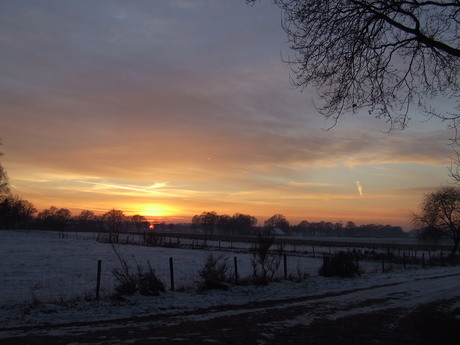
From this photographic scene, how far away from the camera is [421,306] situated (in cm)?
1271

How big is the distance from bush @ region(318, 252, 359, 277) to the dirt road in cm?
841

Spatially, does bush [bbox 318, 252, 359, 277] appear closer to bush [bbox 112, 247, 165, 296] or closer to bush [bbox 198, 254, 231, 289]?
bush [bbox 198, 254, 231, 289]

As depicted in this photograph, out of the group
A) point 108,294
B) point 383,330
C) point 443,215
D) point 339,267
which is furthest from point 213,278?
point 443,215

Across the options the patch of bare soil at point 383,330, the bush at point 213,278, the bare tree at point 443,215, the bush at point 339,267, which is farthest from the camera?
the bare tree at point 443,215

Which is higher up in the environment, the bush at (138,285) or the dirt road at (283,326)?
the bush at (138,285)

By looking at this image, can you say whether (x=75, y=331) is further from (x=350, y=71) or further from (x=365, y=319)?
(x=350, y=71)

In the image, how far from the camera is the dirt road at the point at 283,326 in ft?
26.0

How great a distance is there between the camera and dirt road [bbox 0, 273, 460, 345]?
7930 mm

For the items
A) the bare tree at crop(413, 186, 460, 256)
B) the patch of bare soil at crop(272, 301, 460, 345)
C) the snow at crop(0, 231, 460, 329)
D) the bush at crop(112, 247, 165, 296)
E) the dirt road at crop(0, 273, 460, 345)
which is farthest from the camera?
the bare tree at crop(413, 186, 460, 256)

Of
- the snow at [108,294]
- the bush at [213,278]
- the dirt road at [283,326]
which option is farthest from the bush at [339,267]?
the dirt road at [283,326]

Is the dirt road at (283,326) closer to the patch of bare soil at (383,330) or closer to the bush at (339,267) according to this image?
the patch of bare soil at (383,330)

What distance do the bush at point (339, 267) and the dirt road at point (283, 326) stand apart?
331 inches

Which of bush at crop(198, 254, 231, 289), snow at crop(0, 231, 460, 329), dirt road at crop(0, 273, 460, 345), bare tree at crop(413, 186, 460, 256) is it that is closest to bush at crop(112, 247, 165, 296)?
snow at crop(0, 231, 460, 329)

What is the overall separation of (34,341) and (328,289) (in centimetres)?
1268
